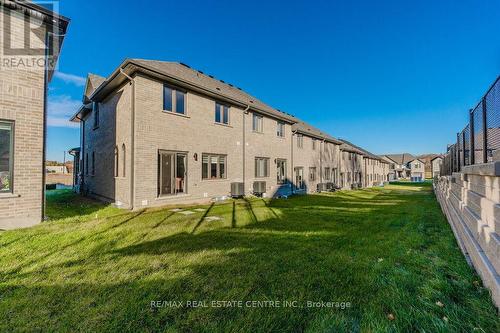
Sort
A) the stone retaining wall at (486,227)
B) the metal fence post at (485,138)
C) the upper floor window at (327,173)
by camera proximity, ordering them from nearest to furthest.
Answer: the stone retaining wall at (486,227), the metal fence post at (485,138), the upper floor window at (327,173)

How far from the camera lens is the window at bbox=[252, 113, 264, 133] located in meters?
14.2

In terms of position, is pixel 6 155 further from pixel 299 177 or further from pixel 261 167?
pixel 299 177

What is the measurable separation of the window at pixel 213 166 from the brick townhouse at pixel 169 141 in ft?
0.17

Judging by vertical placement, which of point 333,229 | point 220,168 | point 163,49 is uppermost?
point 163,49

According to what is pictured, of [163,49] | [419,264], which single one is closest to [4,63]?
[419,264]

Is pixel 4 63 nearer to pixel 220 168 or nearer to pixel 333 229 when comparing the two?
pixel 220 168

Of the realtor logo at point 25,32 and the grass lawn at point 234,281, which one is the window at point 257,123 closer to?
the grass lawn at point 234,281

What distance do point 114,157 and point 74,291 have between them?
8.47 meters

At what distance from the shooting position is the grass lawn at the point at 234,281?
2.14m

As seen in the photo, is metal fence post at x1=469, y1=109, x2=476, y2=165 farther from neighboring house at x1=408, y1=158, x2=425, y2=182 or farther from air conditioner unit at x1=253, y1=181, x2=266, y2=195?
neighboring house at x1=408, y1=158, x2=425, y2=182

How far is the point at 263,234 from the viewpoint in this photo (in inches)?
206

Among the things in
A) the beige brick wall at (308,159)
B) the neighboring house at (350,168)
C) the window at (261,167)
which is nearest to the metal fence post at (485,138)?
the window at (261,167)

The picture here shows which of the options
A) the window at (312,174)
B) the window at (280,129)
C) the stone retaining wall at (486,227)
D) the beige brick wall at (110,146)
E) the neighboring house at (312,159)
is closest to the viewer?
the stone retaining wall at (486,227)

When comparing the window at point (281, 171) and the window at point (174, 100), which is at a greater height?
the window at point (174, 100)
